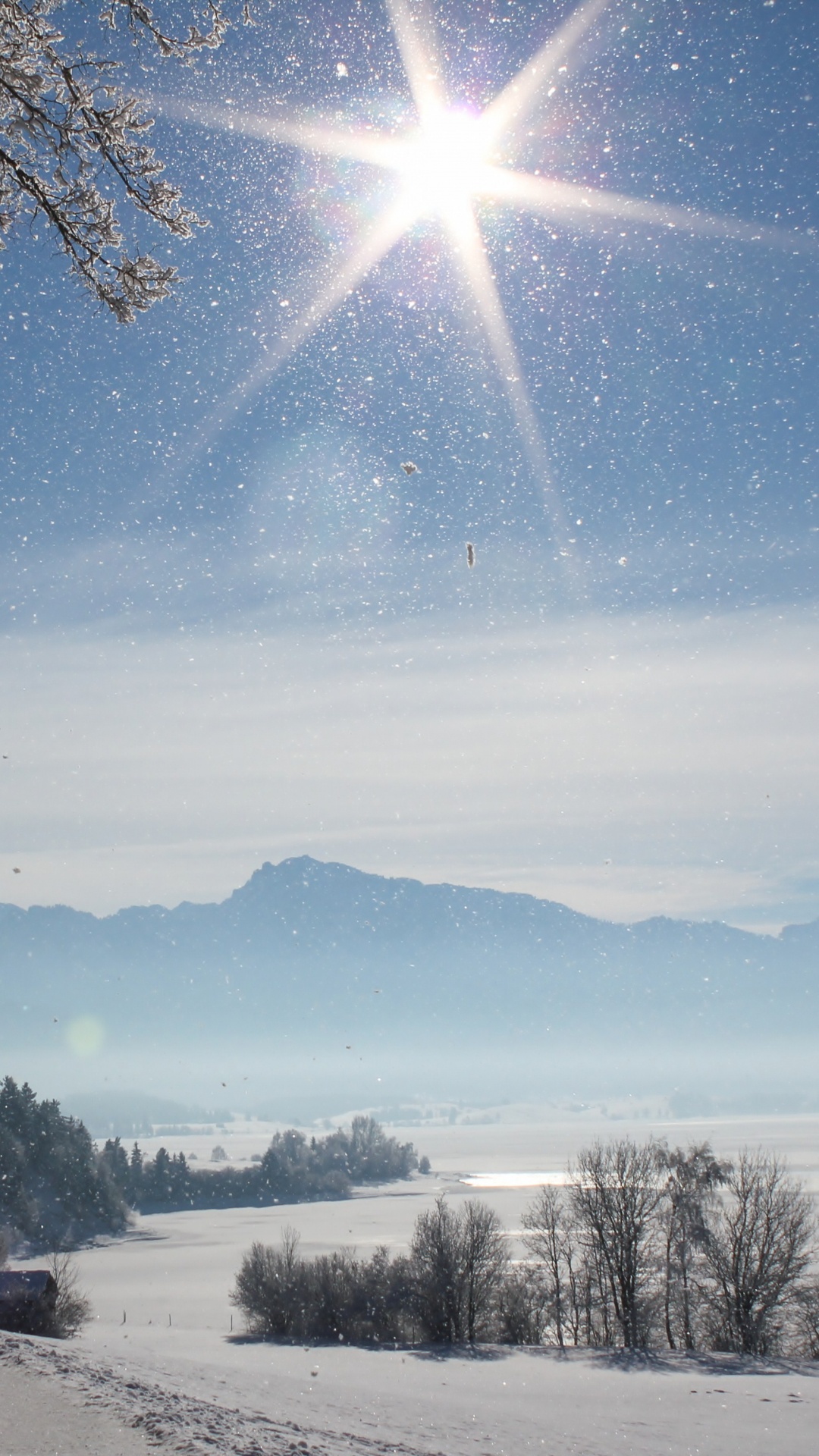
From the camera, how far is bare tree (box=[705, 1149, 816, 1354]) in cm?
3934

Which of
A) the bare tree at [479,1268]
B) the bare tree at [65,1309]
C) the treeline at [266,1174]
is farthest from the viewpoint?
the treeline at [266,1174]

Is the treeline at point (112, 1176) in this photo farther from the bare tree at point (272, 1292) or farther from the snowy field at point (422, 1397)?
the bare tree at point (272, 1292)

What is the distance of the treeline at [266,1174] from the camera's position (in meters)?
125

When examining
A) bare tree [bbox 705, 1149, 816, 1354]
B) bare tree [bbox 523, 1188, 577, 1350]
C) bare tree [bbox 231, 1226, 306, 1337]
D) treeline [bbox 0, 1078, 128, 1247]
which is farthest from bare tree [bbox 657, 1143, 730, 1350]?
treeline [bbox 0, 1078, 128, 1247]

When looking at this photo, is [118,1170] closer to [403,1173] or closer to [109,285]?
[403,1173]

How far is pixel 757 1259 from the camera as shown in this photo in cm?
4119

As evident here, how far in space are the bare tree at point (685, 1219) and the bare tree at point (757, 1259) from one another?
3.01 feet

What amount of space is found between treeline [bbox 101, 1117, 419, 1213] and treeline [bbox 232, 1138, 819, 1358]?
74.0 meters

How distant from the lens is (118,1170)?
121m

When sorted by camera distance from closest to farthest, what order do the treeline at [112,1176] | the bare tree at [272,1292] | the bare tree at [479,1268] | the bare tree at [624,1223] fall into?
the bare tree at [624,1223] < the bare tree at [479,1268] < the bare tree at [272,1292] < the treeline at [112,1176]

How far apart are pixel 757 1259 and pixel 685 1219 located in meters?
3.74

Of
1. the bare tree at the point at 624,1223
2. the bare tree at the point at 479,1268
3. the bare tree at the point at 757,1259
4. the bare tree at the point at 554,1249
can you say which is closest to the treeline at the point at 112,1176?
the bare tree at the point at 479,1268

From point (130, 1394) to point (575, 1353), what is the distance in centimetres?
3312

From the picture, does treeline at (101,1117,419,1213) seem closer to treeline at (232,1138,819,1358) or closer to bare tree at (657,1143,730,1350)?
treeline at (232,1138,819,1358)
